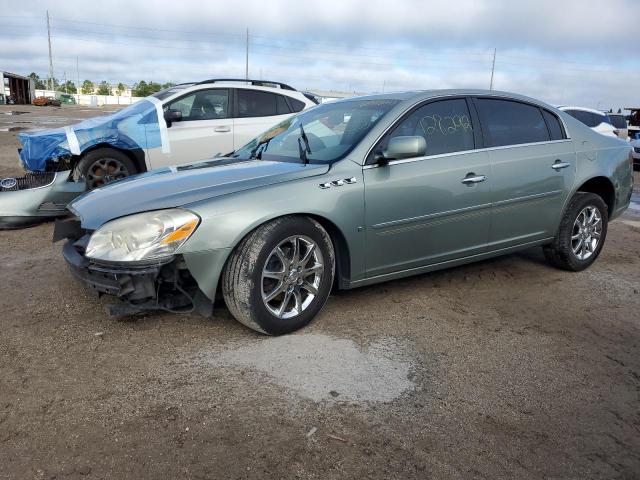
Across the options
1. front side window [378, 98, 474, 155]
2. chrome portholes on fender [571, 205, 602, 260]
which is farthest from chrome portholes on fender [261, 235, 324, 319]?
chrome portholes on fender [571, 205, 602, 260]

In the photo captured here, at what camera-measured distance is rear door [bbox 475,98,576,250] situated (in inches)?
172

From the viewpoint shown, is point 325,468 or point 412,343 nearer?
point 325,468

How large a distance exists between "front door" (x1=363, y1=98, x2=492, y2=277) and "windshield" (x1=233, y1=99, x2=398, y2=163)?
0.74ft

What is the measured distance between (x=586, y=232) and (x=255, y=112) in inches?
199

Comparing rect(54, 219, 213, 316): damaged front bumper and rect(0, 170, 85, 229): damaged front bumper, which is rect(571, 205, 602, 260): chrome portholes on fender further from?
rect(0, 170, 85, 229): damaged front bumper

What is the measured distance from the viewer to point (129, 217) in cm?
321

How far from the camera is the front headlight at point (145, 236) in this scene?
3.09 meters

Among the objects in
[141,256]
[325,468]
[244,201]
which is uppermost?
[244,201]

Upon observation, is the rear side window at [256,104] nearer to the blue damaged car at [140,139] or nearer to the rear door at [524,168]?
the blue damaged car at [140,139]

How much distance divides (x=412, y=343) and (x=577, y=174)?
2468mm

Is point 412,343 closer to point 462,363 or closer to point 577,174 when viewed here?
point 462,363

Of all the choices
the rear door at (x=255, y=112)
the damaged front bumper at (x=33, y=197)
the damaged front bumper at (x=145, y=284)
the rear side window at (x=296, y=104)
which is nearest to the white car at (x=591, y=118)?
the rear side window at (x=296, y=104)

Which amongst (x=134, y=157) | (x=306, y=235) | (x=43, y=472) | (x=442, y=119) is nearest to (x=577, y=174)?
(x=442, y=119)

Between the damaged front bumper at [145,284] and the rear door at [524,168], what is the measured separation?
2.41m
